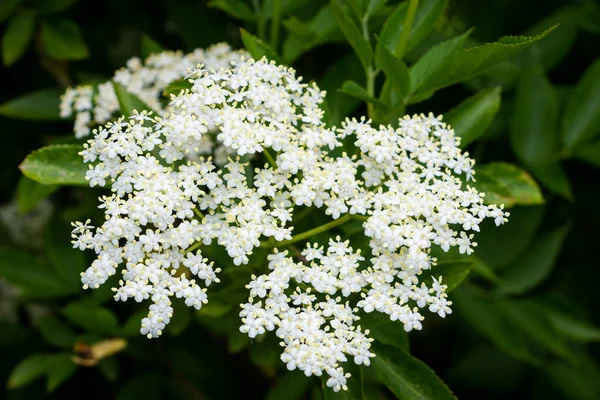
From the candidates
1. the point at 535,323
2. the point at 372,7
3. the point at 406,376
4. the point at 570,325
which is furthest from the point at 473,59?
the point at 570,325

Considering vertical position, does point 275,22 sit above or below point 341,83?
above

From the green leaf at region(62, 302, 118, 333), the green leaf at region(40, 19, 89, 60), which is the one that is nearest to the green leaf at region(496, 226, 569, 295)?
the green leaf at region(62, 302, 118, 333)

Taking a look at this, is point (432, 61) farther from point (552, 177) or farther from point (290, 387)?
point (290, 387)

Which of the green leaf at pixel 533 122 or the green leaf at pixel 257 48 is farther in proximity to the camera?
the green leaf at pixel 533 122

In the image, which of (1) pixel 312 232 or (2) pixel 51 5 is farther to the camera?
(2) pixel 51 5

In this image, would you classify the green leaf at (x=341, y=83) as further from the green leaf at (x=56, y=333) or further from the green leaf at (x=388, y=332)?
the green leaf at (x=56, y=333)

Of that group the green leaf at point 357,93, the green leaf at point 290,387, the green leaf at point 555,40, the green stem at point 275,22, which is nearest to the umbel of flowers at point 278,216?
the green leaf at point 357,93
